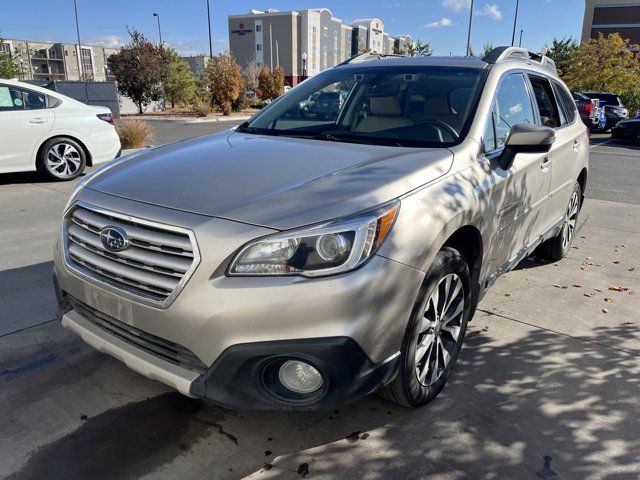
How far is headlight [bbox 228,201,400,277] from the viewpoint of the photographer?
2111 mm

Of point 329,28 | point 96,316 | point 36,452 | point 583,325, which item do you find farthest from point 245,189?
point 329,28

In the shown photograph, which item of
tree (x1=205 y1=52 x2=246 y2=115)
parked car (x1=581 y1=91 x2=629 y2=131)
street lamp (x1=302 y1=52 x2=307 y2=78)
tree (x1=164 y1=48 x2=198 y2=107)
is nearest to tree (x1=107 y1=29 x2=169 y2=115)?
tree (x1=164 y1=48 x2=198 y2=107)

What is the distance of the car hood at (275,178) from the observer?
7.34ft

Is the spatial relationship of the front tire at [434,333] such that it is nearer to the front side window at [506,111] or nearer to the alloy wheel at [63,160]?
the front side window at [506,111]

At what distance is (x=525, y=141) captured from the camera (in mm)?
3076

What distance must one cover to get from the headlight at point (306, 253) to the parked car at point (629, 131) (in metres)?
18.6

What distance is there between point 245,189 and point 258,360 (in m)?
0.78

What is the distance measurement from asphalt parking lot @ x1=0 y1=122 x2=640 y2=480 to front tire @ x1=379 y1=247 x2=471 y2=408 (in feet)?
0.54

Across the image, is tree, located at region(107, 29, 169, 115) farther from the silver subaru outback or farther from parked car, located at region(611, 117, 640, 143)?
the silver subaru outback

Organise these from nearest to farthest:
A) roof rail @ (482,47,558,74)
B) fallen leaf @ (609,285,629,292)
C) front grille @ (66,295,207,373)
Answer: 1. front grille @ (66,295,207,373)
2. roof rail @ (482,47,558,74)
3. fallen leaf @ (609,285,629,292)

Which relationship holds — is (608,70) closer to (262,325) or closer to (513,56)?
(513,56)


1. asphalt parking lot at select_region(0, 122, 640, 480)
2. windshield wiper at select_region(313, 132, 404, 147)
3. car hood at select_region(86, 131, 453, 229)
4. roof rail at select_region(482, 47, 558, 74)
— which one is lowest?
asphalt parking lot at select_region(0, 122, 640, 480)

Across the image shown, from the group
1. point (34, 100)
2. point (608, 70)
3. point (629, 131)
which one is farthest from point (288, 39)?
point (34, 100)

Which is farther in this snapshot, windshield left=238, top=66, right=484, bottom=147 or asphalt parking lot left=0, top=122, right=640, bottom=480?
windshield left=238, top=66, right=484, bottom=147
